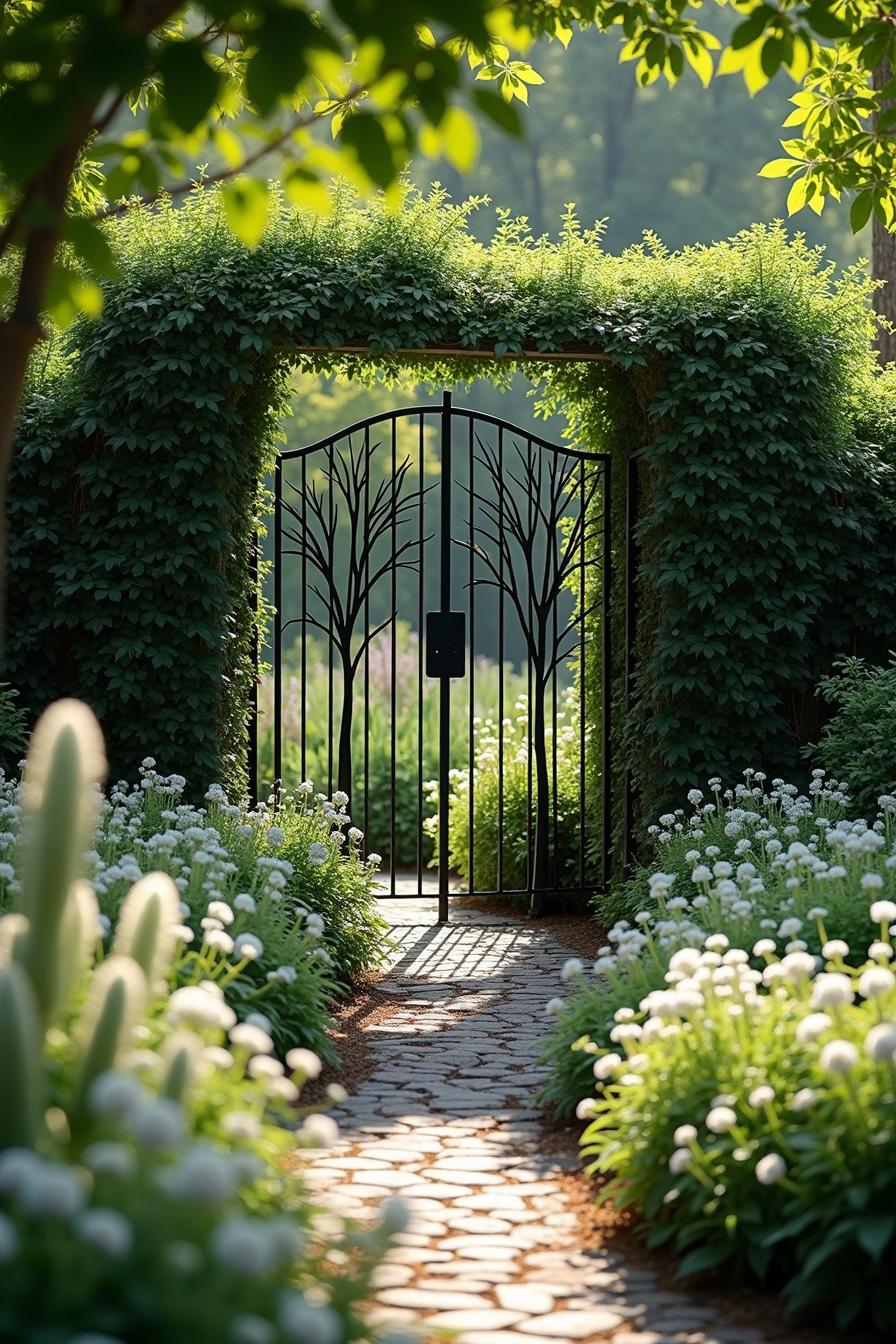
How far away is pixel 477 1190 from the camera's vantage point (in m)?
3.76

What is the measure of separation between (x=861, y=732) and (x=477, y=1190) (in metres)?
3.84

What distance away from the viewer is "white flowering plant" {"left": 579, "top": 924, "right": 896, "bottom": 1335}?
9.16ft

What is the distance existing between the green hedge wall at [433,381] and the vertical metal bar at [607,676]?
0.36 metres

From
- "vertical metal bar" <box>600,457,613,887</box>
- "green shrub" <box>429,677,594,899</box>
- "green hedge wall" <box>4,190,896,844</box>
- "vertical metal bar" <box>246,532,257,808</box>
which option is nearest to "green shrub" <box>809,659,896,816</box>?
"green hedge wall" <box>4,190,896,844</box>

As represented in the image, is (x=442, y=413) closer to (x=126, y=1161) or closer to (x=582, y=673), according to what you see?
(x=582, y=673)

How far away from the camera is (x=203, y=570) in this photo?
731 centimetres

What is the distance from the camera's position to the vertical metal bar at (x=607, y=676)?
8.33m

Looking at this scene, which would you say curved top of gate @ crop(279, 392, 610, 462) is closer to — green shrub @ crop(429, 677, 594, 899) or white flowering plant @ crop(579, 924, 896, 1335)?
green shrub @ crop(429, 677, 594, 899)

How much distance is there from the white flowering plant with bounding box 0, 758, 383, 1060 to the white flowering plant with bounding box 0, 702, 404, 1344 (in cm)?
90

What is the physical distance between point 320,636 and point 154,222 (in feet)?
58.4

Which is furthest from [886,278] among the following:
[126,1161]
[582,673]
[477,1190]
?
[126,1161]

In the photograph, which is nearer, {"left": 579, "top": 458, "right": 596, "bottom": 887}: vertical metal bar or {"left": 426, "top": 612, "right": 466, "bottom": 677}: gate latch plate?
{"left": 426, "top": 612, "right": 466, "bottom": 677}: gate latch plate

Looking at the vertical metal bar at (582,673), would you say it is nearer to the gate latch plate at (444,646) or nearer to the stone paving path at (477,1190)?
the gate latch plate at (444,646)

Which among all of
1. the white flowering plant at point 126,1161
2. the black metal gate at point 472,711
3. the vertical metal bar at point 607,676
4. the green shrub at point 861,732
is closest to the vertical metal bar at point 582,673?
the black metal gate at point 472,711
